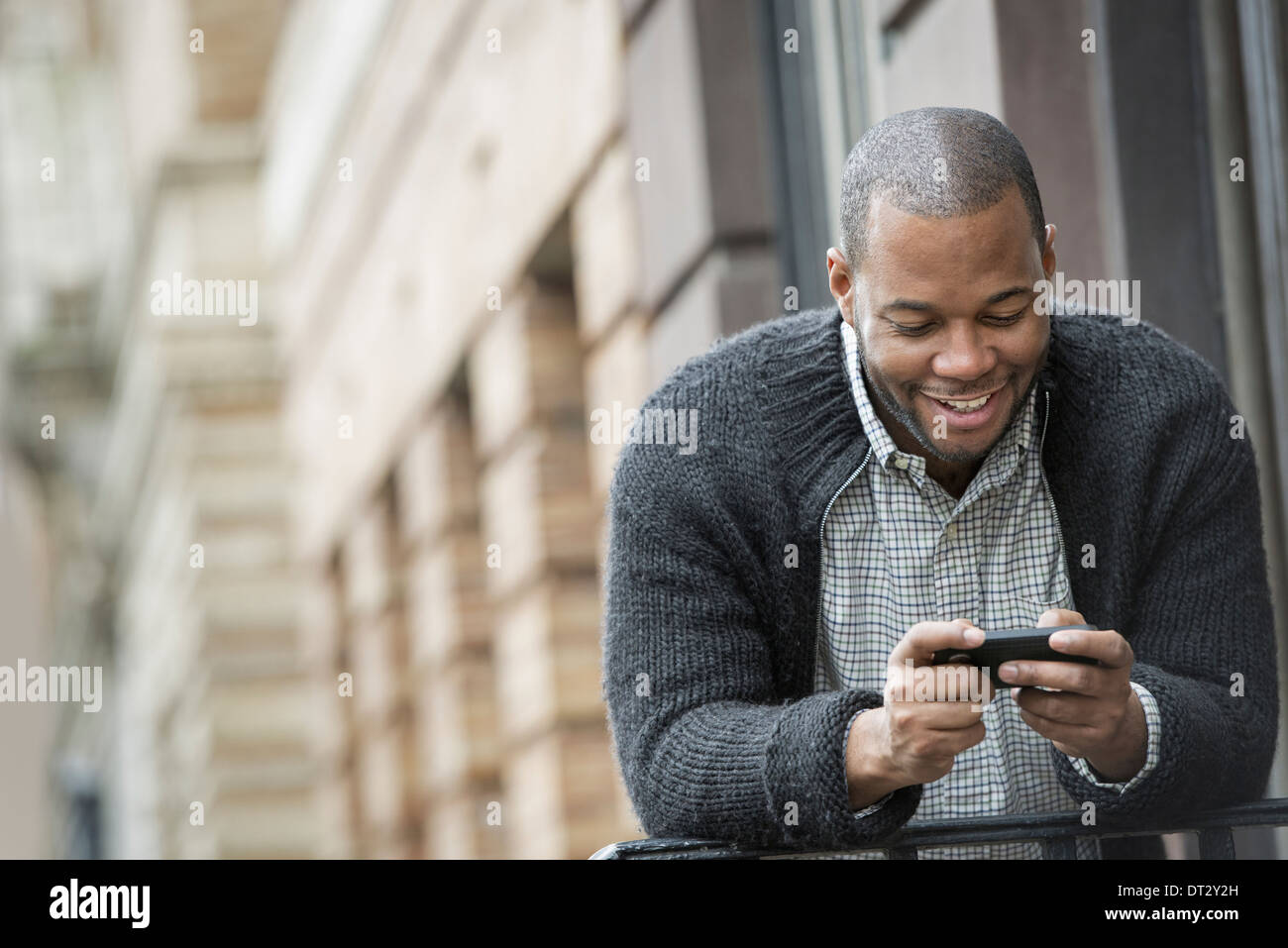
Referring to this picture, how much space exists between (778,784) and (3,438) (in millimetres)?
34975

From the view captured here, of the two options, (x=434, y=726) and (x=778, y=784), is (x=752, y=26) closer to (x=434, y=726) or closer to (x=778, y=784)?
(x=778, y=784)

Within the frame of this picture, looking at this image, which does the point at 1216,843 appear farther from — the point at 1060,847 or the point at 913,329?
the point at 913,329

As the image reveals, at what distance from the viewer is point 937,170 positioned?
2.64 meters

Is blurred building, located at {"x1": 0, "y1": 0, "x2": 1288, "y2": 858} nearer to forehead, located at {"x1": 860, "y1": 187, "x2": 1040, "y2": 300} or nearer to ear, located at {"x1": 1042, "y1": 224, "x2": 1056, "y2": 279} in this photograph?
ear, located at {"x1": 1042, "y1": 224, "x2": 1056, "y2": 279}

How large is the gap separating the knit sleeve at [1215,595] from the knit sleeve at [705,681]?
0.36 meters


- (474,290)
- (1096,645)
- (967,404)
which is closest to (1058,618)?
(1096,645)

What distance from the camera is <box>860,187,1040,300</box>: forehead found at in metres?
2.60

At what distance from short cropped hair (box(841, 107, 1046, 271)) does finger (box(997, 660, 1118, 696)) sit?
1.87ft

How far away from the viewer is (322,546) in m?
15.6

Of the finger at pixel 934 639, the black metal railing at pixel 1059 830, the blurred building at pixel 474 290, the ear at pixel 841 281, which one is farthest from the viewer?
the blurred building at pixel 474 290

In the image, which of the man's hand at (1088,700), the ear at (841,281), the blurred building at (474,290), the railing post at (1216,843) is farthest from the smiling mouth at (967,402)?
the blurred building at (474,290)

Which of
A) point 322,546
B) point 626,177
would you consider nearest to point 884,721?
point 626,177

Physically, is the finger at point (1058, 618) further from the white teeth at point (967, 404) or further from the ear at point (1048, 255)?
the ear at point (1048, 255)

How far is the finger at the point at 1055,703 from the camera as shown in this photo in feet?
8.12
